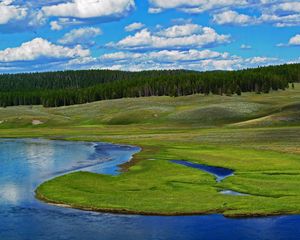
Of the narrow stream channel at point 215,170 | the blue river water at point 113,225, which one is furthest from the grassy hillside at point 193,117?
the blue river water at point 113,225

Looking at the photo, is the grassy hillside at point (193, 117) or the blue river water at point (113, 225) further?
the grassy hillside at point (193, 117)

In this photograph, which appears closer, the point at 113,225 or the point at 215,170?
the point at 113,225

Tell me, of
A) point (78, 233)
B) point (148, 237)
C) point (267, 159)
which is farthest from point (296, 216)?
point (267, 159)

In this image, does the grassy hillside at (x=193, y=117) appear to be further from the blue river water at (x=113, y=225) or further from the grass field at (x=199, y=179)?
the blue river water at (x=113, y=225)

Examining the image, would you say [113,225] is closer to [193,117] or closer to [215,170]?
[215,170]

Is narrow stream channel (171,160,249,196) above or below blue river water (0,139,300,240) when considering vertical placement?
below

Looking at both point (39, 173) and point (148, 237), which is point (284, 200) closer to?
point (148, 237)

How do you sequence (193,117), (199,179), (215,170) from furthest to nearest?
1. (193,117)
2. (215,170)
3. (199,179)

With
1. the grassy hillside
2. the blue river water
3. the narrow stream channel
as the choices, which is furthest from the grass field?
the grassy hillside

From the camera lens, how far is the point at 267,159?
70375 millimetres

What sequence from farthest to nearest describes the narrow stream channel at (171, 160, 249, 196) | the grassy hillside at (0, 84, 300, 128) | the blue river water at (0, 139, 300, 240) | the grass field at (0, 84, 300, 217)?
1. the grassy hillside at (0, 84, 300, 128)
2. the narrow stream channel at (171, 160, 249, 196)
3. the grass field at (0, 84, 300, 217)
4. the blue river water at (0, 139, 300, 240)

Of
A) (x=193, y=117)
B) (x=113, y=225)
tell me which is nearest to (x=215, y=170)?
(x=113, y=225)

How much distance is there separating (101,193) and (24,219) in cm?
1085

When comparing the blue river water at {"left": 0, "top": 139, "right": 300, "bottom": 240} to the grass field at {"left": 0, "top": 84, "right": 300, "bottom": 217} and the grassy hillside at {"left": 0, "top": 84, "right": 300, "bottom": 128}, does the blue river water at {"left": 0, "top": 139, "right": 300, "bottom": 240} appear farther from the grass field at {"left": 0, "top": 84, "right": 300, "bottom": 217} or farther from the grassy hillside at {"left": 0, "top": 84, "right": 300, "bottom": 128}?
the grassy hillside at {"left": 0, "top": 84, "right": 300, "bottom": 128}
